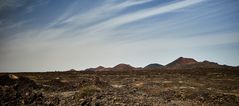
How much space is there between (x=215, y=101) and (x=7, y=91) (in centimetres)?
1355

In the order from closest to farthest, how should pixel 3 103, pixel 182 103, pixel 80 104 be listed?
1. pixel 80 104
2. pixel 182 103
3. pixel 3 103

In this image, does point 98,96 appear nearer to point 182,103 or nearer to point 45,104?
point 45,104

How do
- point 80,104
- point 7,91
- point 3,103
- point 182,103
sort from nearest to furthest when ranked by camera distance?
point 80,104 → point 182,103 → point 3,103 → point 7,91

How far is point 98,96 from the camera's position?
44.2ft

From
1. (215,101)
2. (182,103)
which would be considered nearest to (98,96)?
(182,103)

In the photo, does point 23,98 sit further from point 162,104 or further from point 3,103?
point 162,104

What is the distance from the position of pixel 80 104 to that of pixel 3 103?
5200 mm

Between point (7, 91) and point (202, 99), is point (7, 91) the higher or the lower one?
the higher one

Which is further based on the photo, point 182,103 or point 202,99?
point 202,99

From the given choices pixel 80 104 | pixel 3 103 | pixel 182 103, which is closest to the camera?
pixel 80 104

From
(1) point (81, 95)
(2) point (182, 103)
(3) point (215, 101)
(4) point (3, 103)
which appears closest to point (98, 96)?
(1) point (81, 95)

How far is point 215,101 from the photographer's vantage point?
14.1 meters

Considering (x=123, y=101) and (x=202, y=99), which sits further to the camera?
(x=202, y=99)

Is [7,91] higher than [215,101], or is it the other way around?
[7,91]
